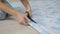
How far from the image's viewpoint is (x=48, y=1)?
2.41m

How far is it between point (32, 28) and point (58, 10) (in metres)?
0.61

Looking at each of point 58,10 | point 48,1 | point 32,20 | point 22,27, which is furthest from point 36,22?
point 48,1

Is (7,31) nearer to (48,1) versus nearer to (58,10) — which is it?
(58,10)

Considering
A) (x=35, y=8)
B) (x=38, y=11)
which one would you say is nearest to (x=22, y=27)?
(x=38, y=11)

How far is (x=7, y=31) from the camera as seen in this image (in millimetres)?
1439

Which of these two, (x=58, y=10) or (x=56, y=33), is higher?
(x=58, y=10)

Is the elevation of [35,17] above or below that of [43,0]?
below

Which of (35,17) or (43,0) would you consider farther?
(43,0)

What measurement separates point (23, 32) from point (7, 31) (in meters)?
0.15

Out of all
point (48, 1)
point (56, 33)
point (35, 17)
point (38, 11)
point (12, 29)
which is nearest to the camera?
point (56, 33)

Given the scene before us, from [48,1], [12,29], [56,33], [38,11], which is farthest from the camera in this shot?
[48,1]

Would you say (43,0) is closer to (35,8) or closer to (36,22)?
(35,8)

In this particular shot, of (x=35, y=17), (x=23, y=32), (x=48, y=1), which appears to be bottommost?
(x=23, y=32)

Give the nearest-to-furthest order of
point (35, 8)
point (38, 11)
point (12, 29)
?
1. point (12, 29)
2. point (38, 11)
3. point (35, 8)
